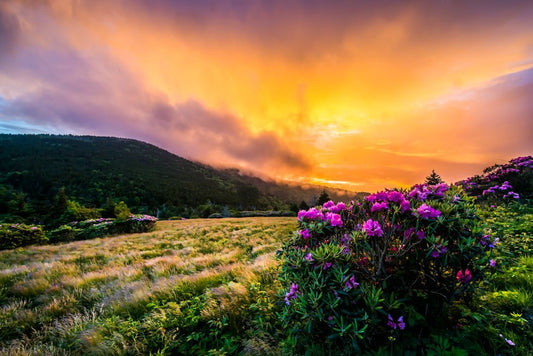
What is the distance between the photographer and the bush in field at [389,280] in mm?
2006

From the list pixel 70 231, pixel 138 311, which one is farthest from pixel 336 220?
pixel 70 231

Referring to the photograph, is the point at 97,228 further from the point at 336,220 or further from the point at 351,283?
the point at 351,283

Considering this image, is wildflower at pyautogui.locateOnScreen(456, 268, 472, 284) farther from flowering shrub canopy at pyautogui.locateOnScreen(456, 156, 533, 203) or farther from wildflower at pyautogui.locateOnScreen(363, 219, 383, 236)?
flowering shrub canopy at pyautogui.locateOnScreen(456, 156, 533, 203)

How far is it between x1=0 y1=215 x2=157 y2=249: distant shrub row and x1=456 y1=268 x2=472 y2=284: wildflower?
19.5 m

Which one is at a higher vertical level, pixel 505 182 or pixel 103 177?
pixel 505 182

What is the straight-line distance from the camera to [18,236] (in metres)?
11.5

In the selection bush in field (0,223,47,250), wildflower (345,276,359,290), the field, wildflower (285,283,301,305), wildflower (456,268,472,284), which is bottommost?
bush in field (0,223,47,250)

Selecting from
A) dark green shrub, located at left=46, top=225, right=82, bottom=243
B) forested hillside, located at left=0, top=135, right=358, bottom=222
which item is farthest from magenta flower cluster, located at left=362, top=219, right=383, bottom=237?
forested hillside, located at left=0, top=135, right=358, bottom=222

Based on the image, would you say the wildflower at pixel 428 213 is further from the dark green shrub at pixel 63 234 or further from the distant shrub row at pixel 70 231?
the dark green shrub at pixel 63 234

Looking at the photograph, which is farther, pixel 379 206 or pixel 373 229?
pixel 379 206

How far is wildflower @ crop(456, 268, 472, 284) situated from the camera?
2.15 m

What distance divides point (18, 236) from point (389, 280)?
1922 centimetres

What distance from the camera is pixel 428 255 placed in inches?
84.9

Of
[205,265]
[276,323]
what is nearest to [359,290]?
[276,323]
